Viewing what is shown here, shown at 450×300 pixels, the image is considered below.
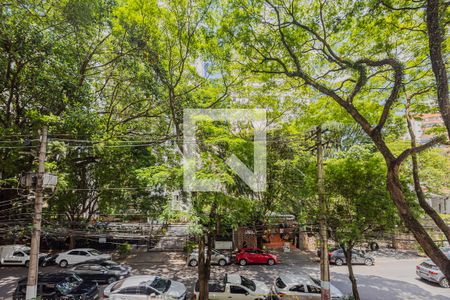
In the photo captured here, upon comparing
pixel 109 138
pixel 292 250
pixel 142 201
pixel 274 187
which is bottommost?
pixel 292 250

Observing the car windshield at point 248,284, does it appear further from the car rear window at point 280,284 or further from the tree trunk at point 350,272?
the tree trunk at point 350,272

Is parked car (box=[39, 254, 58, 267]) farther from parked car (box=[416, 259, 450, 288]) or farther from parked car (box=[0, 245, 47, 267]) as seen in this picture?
parked car (box=[416, 259, 450, 288])

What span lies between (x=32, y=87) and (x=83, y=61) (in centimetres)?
199

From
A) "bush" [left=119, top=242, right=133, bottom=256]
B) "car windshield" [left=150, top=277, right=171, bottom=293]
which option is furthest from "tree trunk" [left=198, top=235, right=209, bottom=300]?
"bush" [left=119, top=242, right=133, bottom=256]

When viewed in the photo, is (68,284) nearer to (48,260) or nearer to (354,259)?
(48,260)

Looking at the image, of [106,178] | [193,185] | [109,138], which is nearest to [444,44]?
[193,185]

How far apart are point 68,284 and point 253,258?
10.3m

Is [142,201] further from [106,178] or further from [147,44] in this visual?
[147,44]

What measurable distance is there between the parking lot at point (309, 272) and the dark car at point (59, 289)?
2246 millimetres

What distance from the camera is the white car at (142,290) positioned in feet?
30.0

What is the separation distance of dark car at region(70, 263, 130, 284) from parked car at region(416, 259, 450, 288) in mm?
14985

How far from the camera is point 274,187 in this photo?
11609 mm
